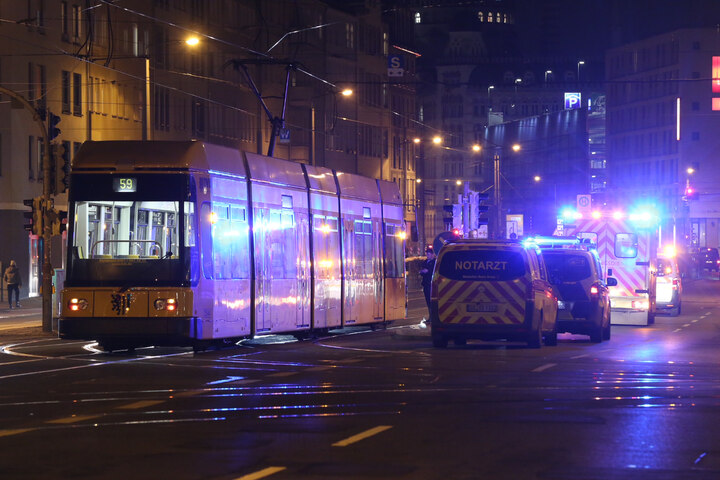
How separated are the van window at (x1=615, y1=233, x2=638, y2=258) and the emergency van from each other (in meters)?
11.5

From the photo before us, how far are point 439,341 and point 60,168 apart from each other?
423 inches

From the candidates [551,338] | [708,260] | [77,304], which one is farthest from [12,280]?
[708,260]

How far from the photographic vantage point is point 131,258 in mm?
23297

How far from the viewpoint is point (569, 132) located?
110 meters

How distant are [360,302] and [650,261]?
9.26 meters

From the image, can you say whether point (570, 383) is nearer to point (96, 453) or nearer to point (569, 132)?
point (96, 453)

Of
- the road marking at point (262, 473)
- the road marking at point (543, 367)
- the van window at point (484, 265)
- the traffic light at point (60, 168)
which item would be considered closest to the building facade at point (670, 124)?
the traffic light at point (60, 168)

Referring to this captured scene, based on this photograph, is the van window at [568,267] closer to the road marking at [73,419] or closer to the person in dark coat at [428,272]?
the person in dark coat at [428,272]

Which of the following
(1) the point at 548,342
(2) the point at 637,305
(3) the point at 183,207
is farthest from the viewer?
(2) the point at 637,305

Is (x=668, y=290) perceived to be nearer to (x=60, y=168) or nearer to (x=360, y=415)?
(x=60, y=168)

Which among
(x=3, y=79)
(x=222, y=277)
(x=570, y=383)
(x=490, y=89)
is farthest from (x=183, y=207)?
(x=490, y=89)

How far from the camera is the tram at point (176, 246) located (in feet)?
76.3

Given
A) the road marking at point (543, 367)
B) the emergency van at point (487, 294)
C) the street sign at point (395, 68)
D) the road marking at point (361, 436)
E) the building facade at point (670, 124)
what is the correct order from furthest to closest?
the building facade at point (670, 124), the street sign at point (395, 68), the emergency van at point (487, 294), the road marking at point (543, 367), the road marking at point (361, 436)

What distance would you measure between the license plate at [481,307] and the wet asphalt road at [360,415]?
0.99 metres
